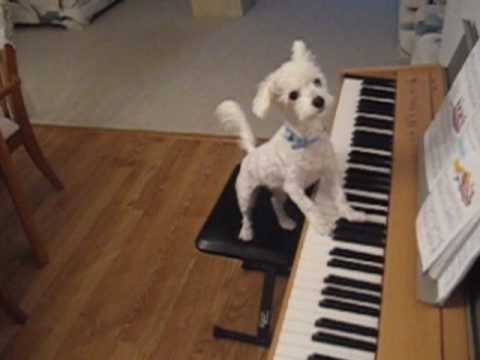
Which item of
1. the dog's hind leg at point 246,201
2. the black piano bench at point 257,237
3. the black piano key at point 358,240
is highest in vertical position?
the black piano key at point 358,240

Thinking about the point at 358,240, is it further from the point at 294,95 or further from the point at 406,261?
the point at 294,95

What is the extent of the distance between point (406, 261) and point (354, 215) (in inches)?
5.9

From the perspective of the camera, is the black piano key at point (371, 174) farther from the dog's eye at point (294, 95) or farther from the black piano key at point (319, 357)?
the black piano key at point (319, 357)

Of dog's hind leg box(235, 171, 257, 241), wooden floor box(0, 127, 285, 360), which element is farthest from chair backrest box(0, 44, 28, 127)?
dog's hind leg box(235, 171, 257, 241)

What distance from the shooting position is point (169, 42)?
12.0 feet

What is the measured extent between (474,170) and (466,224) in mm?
91

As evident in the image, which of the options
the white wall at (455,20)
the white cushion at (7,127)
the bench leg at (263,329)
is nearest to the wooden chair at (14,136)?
the white cushion at (7,127)

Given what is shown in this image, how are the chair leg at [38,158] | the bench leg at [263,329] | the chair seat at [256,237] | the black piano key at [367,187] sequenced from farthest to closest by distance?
the chair leg at [38,158] → the bench leg at [263,329] → the chair seat at [256,237] → the black piano key at [367,187]

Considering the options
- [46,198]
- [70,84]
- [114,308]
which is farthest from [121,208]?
[70,84]

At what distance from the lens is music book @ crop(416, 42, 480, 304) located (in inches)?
30.4

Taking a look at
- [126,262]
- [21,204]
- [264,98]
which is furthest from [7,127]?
[264,98]

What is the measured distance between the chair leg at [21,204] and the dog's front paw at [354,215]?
4.23ft

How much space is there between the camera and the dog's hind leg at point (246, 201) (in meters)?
1.28

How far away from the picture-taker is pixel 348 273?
948mm
